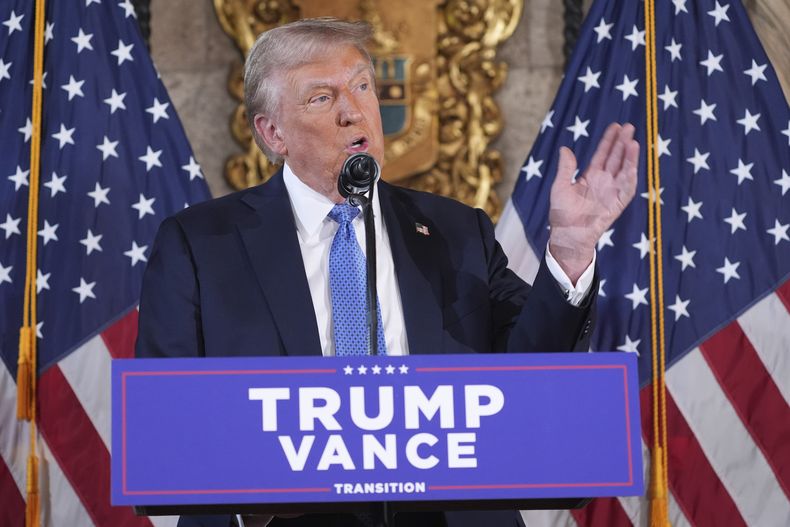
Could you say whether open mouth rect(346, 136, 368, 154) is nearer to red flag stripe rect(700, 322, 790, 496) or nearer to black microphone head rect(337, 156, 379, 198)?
black microphone head rect(337, 156, 379, 198)

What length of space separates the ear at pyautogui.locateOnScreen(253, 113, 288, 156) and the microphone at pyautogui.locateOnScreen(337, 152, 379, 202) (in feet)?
2.16

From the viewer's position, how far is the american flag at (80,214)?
3.47 metres

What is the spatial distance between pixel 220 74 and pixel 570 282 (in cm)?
246

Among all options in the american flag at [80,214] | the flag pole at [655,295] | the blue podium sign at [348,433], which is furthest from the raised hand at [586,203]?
the american flag at [80,214]

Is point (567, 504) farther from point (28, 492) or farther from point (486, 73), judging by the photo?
point (486, 73)

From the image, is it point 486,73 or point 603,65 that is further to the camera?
point 486,73

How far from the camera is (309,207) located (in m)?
2.32

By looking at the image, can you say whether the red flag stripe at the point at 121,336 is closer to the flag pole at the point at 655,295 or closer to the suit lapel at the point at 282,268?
the suit lapel at the point at 282,268

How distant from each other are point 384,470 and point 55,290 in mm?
2269

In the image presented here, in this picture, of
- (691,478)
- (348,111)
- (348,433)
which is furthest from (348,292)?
(691,478)

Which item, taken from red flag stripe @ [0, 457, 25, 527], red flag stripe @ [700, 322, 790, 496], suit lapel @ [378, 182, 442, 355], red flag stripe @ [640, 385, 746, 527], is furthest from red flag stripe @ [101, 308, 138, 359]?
red flag stripe @ [700, 322, 790, 496]

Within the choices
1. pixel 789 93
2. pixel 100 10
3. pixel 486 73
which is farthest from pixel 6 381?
pixel 789 93

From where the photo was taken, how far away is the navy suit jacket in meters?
2.08

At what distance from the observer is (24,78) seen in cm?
366
